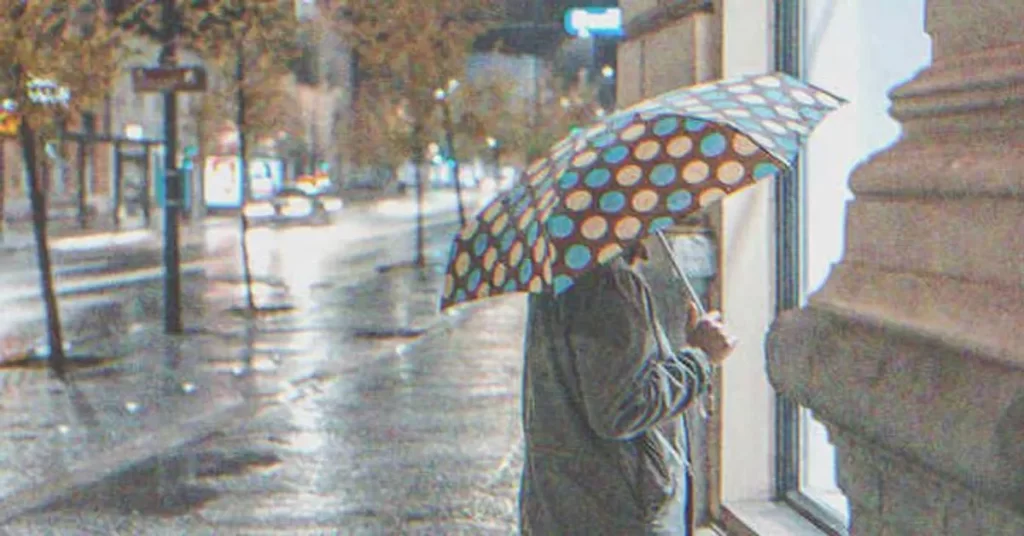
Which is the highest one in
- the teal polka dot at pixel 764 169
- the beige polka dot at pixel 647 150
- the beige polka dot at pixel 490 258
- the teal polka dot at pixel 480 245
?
the beige polka dot at pixel 647 150

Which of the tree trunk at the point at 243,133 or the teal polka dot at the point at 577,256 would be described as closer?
the teal polka dot at the point at 577,256

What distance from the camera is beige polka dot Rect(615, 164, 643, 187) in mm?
3730

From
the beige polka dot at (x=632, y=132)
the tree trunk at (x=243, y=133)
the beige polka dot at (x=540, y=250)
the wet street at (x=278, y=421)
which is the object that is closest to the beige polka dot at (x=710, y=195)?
the beige polka dot at (x=632, y=132)

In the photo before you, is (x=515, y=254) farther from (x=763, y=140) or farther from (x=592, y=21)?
(x=592, y=21)

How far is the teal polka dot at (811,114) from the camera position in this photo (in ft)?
13.4

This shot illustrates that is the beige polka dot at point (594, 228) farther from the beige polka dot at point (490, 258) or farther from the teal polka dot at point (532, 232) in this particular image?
the beige polka dot at point (490, 258)

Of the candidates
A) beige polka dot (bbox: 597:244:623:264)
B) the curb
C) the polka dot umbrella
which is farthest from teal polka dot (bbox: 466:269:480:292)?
the curb

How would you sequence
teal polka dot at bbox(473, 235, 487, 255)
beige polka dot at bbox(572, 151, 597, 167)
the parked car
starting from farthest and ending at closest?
the parked car
teal polka dot at bbox(473, 235, 487, 255)
beige polka dot at bbox(572, 151, 597, 167)

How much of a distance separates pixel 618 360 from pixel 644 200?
1.22ft

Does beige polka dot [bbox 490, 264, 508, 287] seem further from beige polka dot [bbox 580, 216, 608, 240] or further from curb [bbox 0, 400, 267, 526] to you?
curb [bbox 0, 400, 267, 526]

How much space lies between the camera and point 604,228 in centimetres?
365

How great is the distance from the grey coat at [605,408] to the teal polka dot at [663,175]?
0.77 feet

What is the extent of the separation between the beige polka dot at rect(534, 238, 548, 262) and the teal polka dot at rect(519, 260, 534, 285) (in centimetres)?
3

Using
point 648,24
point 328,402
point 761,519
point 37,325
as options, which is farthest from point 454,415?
point 37,325
